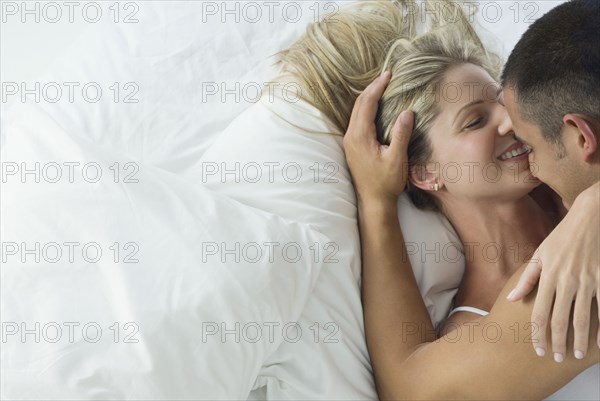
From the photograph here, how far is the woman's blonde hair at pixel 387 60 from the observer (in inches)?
62.9

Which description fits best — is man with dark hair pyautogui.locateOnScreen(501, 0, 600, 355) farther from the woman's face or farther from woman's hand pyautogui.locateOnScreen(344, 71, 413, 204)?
woman's hand pyautogui.locateOnScreen(344, 71, 413, 204)

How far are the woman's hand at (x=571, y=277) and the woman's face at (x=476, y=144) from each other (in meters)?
0.24

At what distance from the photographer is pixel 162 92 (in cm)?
182

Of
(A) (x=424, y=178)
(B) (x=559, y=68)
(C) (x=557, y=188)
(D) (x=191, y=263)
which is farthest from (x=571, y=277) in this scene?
(D) (x=191, y=263)

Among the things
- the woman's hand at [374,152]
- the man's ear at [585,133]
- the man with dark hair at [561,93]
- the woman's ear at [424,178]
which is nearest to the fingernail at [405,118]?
the woman's hand at [374,152]

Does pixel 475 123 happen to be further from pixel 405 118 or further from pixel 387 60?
pixel 387 60

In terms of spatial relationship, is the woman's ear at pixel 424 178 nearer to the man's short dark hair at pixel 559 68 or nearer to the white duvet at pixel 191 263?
the white duvet at pixel 191 263

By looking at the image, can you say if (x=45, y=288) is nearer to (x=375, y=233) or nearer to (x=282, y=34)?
(x=375, y=233)

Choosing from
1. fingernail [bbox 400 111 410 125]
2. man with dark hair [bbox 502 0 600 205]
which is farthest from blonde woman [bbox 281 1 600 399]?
man with dark hair [bbox 502 0 600 205]

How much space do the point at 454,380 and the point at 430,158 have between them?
46 cm

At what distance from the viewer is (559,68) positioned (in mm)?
1275

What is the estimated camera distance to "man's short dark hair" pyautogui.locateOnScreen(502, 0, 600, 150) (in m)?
1.24

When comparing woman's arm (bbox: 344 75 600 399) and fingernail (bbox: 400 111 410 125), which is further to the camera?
fingernail (bbox: 400 111 410 125)

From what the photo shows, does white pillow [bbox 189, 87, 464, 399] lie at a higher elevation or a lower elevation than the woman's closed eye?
lower
